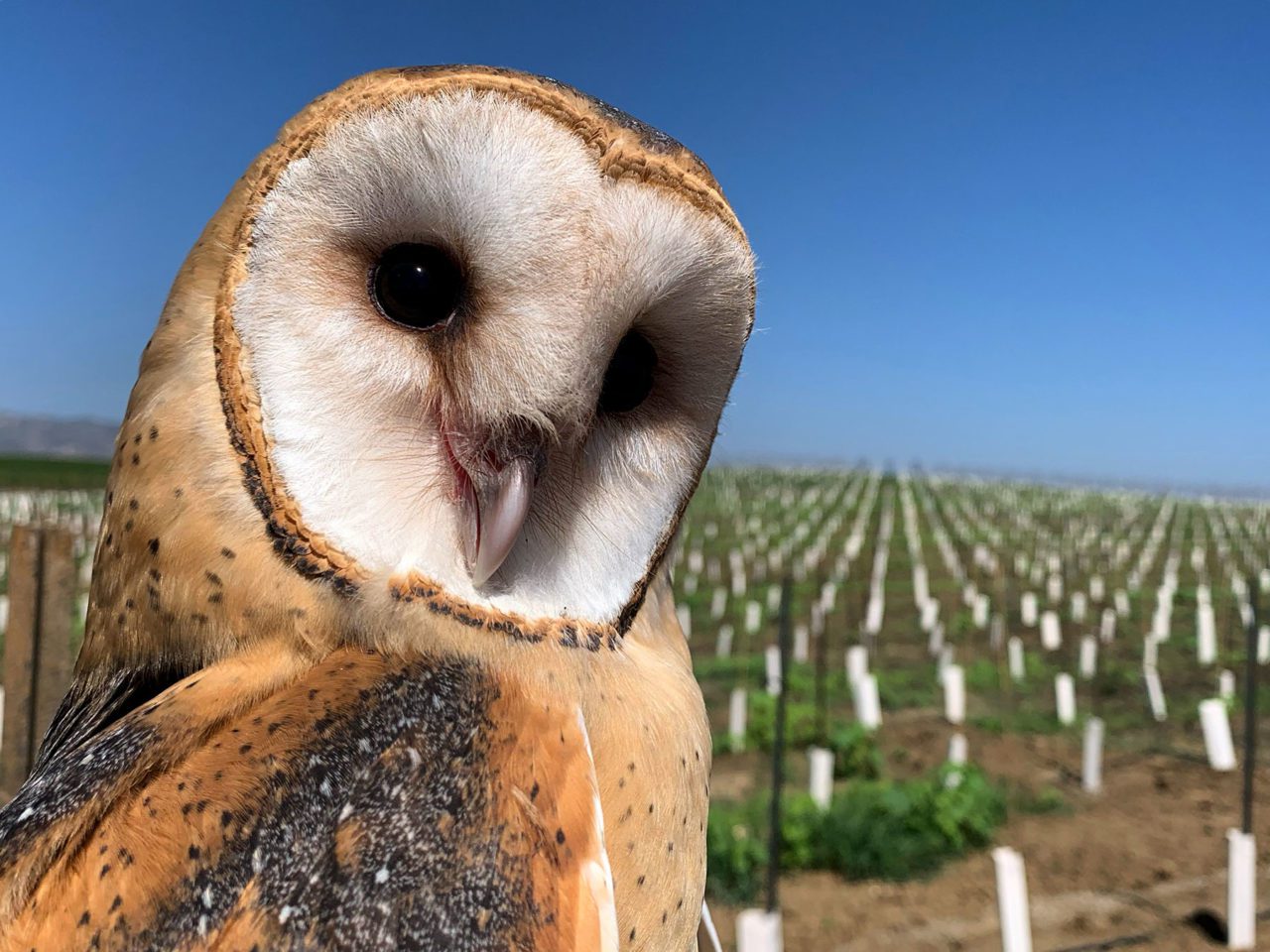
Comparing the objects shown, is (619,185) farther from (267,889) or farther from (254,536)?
(267,889)

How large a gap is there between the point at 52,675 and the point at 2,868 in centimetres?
180

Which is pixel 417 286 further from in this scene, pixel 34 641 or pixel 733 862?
pixel 733 862

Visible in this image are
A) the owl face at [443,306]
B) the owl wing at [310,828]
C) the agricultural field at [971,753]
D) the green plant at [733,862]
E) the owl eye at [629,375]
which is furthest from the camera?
the agricultural field at [971,753]

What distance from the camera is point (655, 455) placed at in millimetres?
1445

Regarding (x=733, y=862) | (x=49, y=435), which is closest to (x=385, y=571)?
(x=733, y=862)

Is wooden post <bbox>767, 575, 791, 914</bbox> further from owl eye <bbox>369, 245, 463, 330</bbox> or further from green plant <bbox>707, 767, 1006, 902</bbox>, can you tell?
owl eye <bbox>369, 245, 463, 330</bbox>

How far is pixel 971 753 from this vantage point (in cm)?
1138

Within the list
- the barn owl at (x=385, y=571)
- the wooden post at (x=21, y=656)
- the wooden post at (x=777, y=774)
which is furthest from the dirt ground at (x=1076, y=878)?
the barn owl at (x=385, y=571)

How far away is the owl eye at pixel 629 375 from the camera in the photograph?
1331 millimetres

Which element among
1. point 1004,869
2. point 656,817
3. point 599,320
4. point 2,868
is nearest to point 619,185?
point 599,320

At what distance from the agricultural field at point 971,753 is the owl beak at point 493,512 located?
513mm

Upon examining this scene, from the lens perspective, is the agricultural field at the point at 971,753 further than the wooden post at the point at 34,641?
Yes

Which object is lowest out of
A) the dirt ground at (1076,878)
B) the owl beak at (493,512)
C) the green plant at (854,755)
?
the dirt ground at (1076,878)

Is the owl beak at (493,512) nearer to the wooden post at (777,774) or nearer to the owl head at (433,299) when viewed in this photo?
the owl head at (433,299)
